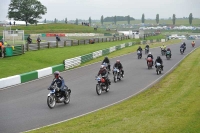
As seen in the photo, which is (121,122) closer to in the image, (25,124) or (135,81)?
(25,124)

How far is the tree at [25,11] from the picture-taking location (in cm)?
11669

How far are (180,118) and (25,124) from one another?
5638 millimetres

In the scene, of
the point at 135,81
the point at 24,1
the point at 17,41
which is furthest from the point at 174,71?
the point at 24,1

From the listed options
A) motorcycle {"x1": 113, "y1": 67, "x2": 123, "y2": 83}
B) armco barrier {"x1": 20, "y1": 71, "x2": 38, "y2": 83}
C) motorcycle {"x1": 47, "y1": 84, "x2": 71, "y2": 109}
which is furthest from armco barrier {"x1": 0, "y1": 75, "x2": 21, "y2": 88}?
motorcycle {"x1": 47, "y1": 84, "x2": 71, "y2": 109}

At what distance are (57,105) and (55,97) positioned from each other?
508mm

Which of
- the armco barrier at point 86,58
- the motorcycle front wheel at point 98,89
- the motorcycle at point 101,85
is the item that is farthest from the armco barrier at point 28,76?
the armco barrier at point 86,58

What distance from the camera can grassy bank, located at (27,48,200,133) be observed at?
1227 centimetres

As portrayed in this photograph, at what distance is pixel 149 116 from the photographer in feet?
47.0

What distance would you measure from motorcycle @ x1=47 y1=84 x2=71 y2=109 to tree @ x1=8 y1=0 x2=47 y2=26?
100733 millimetres

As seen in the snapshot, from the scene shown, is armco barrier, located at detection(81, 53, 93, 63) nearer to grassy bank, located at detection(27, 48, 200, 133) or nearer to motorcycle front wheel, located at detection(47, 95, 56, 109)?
grassy bank, located at detection(27, 48, 200, 133)

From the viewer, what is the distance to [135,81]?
27266 millimetres

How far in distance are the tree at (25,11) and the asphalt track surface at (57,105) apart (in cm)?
8904

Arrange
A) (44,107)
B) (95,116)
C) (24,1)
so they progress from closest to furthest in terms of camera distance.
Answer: (95,116), (44,107), (24,1)

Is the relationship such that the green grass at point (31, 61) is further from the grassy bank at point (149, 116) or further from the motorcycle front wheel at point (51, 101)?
the grassy bank at point (149, 116)
